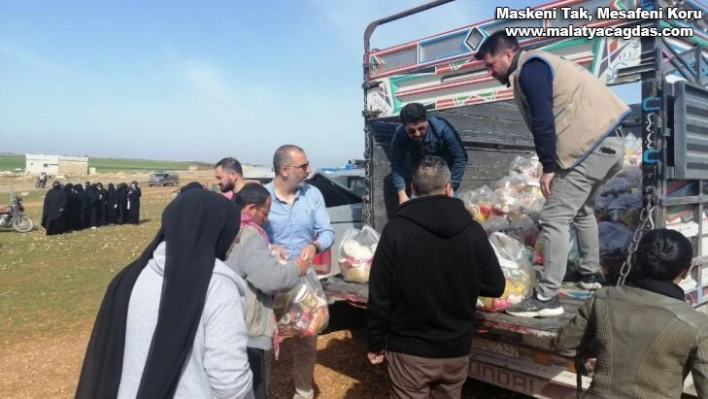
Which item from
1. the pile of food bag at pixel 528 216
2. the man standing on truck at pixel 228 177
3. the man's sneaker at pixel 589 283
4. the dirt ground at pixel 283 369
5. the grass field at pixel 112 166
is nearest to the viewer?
the pile of food bag at pixel 528 216

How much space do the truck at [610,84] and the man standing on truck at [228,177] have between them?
1.09 metres

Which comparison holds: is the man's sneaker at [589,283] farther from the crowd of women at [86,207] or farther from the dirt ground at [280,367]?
the crowd of women at [86,207]

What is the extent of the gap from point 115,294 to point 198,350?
330 millimetres

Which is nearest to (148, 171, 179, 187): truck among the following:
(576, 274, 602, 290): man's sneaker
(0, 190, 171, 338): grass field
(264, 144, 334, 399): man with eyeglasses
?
(0, 190, 171, 338): grass field

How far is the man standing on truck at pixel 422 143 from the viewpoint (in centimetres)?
398

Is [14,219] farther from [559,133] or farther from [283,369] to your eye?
[559,133]

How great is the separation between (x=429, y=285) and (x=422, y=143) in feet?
7.06

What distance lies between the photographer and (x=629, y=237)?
385cm

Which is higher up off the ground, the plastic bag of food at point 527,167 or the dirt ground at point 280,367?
the plastic bag of food at point 527,167

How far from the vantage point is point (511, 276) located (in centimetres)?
309

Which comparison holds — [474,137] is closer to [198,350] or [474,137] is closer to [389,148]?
[389,148]

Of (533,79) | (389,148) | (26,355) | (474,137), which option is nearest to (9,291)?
(26,355)

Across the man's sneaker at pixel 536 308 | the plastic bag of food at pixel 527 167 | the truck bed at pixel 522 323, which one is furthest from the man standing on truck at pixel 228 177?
the plastic bag of food at pixel 527 167

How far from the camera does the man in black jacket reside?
2.33 metres
